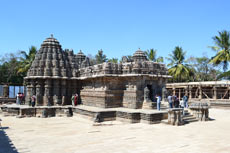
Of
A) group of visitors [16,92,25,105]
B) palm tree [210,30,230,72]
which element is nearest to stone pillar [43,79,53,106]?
group of visitors [16,92,25,105]

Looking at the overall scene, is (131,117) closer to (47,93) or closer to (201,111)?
(201,111)

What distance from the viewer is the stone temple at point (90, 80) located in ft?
49.1

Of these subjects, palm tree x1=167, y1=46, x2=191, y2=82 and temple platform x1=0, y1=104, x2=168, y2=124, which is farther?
palm tree x1=167, y1=46, x2=191, y2=82

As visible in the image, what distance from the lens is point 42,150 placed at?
285 inches

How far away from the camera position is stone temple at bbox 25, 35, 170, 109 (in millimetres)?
14977

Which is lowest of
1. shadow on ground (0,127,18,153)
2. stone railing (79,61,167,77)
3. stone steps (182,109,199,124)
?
shadow on ground (0,127,18,153)

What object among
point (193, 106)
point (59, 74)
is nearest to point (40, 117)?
point (59, 74)

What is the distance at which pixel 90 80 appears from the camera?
702 inches

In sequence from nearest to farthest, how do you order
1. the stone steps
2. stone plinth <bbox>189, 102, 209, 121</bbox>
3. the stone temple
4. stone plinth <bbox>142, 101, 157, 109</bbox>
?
the stone steps
stone plinth <bbox>189, 102, 209, 121</bbox>
stone plinth <bbox>142, 101, 157, 109</bbox>
the stone temple

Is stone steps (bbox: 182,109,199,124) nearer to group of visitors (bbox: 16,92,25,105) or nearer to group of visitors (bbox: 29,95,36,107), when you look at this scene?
group of visitors (bbox: 29,95,36,107)

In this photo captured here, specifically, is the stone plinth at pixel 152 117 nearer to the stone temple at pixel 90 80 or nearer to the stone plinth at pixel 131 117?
the stone plinth at pixel 131 117

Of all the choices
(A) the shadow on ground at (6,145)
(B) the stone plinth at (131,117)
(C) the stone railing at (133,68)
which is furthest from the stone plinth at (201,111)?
(A) the shadow on ground at (6,145)

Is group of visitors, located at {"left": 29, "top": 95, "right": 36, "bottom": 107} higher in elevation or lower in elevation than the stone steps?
higher

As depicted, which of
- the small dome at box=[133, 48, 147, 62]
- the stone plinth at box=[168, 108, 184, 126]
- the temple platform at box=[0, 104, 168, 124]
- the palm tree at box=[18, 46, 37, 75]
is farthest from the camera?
the palm tree at box=[18, 46, 37, 75]
